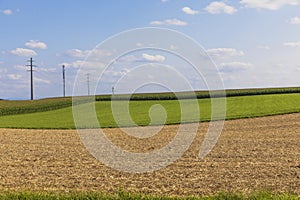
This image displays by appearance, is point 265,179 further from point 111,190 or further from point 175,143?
point 175,143

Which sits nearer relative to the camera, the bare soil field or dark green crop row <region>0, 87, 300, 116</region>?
the bare soil field

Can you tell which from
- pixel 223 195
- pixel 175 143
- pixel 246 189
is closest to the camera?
pixel 223 195

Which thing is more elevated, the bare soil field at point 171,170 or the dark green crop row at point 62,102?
the dark green crop row at point 62,102

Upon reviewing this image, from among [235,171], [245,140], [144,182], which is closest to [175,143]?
[245,140]

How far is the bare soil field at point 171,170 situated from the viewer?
38.1 feet

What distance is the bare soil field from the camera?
458 inches

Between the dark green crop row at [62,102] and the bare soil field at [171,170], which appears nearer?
the bare soil field at [171,170]

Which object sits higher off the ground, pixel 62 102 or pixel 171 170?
pixel 62 102

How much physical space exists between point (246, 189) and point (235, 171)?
2691 mm

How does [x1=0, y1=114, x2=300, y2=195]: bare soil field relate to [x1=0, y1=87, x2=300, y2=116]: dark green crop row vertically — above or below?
below

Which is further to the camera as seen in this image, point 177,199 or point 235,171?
point 235,171

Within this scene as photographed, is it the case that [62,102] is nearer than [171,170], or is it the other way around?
[171,170]

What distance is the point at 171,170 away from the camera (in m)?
14.2

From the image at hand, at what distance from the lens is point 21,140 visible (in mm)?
25438
